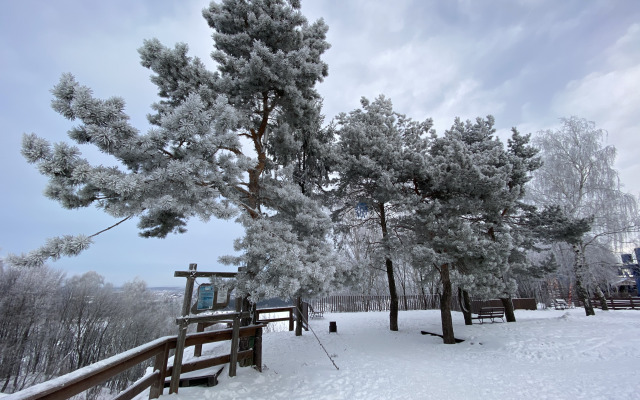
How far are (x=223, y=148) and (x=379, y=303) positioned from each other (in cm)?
1772

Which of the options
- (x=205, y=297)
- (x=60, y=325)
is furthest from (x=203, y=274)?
(x=60, y=325)

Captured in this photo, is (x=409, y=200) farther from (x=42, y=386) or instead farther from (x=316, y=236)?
(x=42, y=386)

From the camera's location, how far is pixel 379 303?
19031mm

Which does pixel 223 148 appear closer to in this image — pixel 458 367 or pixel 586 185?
pixel 458 367

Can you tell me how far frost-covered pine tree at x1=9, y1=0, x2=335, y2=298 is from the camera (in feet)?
10.7

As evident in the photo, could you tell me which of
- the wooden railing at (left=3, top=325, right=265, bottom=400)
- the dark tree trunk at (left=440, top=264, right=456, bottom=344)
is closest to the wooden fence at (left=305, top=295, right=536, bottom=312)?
the dark tree trunk at (left=440, top=264, right=456, bottom=344)

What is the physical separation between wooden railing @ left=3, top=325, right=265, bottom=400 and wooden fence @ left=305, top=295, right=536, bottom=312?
544 inches

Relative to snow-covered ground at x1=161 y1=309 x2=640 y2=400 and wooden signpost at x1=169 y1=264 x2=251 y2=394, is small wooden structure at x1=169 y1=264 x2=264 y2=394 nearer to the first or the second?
wooden signpost at x1=169 y1=264 x2=251 y2=394

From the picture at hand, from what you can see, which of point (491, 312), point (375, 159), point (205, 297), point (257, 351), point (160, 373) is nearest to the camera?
point (160, 373)

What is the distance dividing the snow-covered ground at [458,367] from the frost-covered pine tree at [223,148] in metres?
1.92

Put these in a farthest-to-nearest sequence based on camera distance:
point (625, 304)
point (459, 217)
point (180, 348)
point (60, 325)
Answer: point (60, 325)
point (625, 304)
point (459, 217)
point (180, 348)

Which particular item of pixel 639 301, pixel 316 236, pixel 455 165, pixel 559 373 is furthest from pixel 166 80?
pixel 639 301

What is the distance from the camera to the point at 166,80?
18.6 ft

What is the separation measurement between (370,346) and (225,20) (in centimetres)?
949
